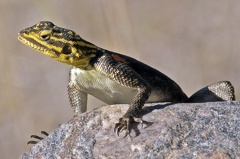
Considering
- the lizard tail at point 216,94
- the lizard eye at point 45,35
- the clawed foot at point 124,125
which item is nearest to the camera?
the clawed foot at point 124,125

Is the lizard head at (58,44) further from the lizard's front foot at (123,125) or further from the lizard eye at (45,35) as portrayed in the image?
the lizard's front foot at (123,125)

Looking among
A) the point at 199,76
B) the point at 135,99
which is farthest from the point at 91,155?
the point at 199,76

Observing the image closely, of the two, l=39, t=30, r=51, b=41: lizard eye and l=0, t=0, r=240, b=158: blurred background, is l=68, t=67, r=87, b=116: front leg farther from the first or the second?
l=0, t=0, r=240, b=158: blurred background

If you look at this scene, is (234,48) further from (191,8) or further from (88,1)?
(88,1)

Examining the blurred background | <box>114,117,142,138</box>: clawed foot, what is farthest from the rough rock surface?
the blurred background

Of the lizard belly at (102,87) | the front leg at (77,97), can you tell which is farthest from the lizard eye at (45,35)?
the front leg at (77,97)

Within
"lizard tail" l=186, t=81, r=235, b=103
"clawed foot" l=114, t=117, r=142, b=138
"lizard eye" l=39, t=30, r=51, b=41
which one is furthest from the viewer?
"lizard tail" l=186, t=81, r=235, b=103

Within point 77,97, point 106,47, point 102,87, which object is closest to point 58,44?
point 102,87
